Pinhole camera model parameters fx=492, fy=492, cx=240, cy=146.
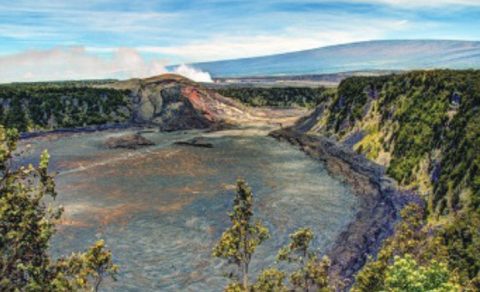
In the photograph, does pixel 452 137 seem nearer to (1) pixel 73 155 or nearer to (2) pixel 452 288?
(2) pixel 452 288

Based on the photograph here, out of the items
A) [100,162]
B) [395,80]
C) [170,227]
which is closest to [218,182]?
[170,227]

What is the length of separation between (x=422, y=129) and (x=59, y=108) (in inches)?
5287

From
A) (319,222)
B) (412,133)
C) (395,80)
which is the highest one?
(395,80)

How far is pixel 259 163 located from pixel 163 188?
2717 centimetres

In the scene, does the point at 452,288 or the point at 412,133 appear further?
the point at 412,133

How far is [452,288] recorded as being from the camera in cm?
2091

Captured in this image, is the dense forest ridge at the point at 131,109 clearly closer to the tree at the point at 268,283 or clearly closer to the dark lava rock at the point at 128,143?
the dark lava rock at the point at 128,143

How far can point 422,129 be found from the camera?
85812 millimetres

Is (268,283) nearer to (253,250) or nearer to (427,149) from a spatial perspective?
(253,250)

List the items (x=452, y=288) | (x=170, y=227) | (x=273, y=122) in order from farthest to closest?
(x=273, y=122) → (x=170, y=227) → (x=452, y=288)

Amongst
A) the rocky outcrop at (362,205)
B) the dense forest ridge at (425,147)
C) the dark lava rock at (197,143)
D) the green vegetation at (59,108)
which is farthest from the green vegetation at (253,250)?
the green vegetation at (59,108)

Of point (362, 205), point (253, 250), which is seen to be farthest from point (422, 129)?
point (253, 250)

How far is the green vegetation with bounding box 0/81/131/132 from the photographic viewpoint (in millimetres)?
166250

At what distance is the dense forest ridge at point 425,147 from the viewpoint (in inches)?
1468
